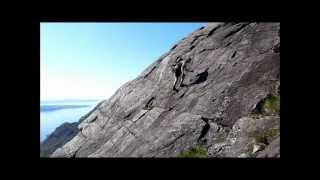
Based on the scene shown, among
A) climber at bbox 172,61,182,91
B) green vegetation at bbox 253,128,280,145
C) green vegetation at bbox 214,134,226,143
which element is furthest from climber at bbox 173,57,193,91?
green vegetation at bbox 253,128,280,145

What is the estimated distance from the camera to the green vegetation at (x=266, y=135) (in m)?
8.38

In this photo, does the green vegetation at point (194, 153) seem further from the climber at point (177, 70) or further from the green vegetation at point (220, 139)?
the climber at point (177, 70)

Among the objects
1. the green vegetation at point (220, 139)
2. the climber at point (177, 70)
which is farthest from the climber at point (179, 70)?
the green vegetation at point (220, 139)

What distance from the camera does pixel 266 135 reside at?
860 cm

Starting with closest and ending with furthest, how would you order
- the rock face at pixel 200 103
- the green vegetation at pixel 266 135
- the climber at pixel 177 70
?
the green vegetation at pixel 266 135, the rock face at pixel 200 103, the climber at pixel 177 70

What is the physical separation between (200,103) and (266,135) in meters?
3.83

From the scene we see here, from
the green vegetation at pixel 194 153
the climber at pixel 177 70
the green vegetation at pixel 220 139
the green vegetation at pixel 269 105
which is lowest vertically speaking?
the green vegetation at pixel 194 153

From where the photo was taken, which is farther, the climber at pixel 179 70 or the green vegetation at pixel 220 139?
the climber at pixel 179 70
